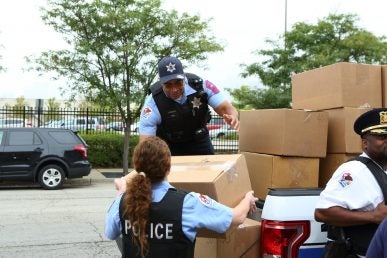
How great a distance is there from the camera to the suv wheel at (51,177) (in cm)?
1326

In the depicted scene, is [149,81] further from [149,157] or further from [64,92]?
[149,157]

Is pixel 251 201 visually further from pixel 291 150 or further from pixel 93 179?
pixel 93 179

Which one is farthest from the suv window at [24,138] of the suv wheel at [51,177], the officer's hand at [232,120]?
the officer's hand at [232,120]

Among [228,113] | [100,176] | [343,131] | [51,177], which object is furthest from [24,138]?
[343,131]

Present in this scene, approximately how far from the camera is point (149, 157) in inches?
97.1

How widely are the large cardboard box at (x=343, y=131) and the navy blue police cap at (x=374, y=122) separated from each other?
0.54 meters

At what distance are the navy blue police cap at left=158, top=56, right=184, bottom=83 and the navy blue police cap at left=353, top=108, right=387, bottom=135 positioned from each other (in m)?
1.21

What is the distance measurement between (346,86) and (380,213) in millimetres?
1177

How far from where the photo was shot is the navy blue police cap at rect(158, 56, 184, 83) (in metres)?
3.25

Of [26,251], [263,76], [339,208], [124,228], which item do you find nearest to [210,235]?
[124,228]

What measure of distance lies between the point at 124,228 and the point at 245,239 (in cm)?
63

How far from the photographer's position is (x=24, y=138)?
13258 millimetres

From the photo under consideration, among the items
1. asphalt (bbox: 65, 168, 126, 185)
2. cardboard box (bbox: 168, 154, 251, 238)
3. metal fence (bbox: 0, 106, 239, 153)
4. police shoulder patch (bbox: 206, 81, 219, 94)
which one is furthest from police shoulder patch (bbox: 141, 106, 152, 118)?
metal fence (bbox: 0, 106, 239, 153)

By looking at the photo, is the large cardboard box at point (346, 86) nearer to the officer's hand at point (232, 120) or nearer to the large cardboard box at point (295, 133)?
the large cardboard box at point (295, 133)
